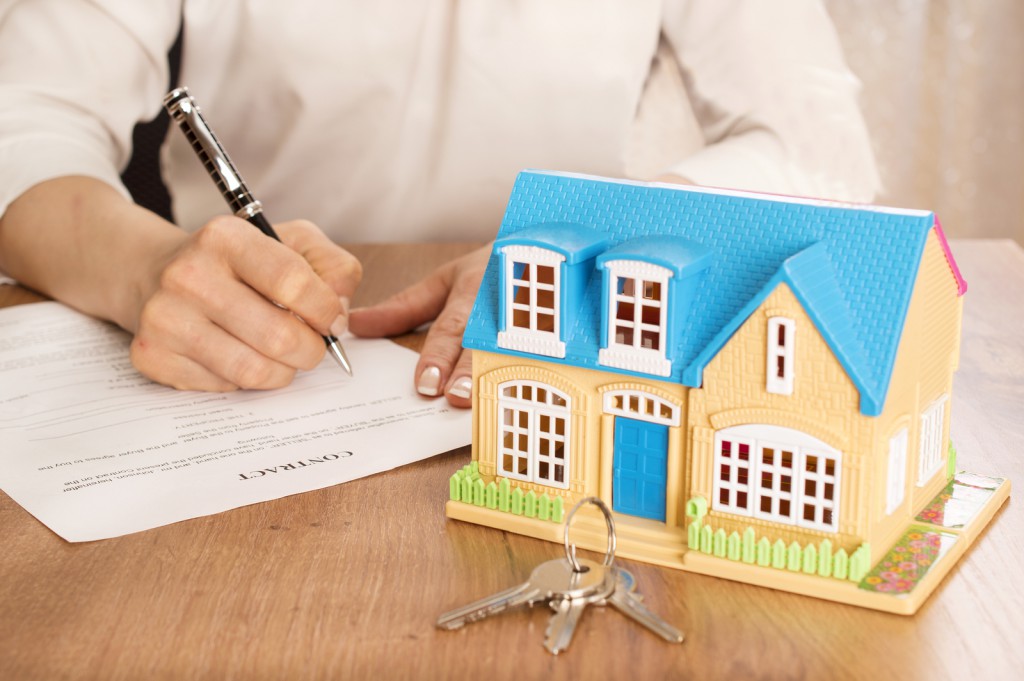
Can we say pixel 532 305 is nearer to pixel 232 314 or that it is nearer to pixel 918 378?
pixel 918 378

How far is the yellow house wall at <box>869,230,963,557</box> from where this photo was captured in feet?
2.05

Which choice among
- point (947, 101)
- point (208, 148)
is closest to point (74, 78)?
point (208, 148)

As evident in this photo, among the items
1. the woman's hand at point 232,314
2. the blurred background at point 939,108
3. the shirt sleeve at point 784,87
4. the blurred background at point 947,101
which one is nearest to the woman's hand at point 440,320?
the woman's hand at point 232,314

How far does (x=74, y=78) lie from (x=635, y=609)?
1.24m

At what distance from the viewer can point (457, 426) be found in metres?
0.91

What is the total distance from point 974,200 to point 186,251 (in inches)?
94.7

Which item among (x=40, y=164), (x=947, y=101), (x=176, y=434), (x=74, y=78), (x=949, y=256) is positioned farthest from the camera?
(x=947, y=101)

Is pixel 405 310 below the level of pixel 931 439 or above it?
below

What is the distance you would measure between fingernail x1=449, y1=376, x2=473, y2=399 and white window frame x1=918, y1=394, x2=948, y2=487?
40 cm

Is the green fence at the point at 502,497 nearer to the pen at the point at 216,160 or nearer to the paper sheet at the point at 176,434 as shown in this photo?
the paper sheet at the point at 176,434

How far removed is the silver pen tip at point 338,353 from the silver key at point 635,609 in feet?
1.61

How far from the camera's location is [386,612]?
616 millimetres

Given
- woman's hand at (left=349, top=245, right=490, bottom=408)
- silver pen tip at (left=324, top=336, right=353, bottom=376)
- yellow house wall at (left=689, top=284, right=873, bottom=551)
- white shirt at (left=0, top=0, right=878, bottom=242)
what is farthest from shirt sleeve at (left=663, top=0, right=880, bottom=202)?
yellow house wall at (left=689, top=284, right=873, bottom=551)

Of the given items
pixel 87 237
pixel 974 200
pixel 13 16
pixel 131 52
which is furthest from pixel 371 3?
pixel 974 200
